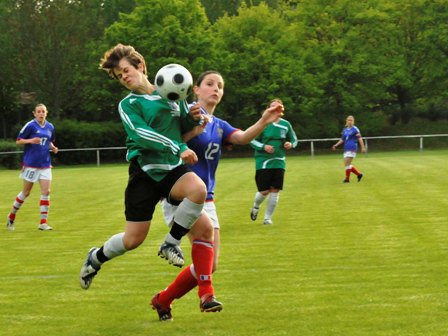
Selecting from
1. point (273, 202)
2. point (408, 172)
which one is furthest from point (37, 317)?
point (408, 172)

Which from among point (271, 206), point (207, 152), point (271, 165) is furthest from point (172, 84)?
point (271, 165)

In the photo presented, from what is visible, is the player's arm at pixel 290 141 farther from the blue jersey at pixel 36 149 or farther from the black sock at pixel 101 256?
the black sock at pixel 101 256

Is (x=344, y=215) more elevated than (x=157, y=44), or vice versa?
(x=157, y=44)

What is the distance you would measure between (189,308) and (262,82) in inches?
1988

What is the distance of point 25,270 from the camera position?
9.72 meters

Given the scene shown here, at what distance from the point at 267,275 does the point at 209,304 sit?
2.88 metres

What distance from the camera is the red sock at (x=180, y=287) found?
6609 millimetres

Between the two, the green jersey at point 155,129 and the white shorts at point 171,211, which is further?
the white shorts at point 171,211

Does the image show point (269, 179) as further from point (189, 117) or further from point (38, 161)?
point (189, 117)

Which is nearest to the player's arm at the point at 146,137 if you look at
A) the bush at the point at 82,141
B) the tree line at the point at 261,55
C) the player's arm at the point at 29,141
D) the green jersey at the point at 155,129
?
the green jersey at the point at 155,129

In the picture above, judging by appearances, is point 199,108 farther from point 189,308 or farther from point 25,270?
point 25,270

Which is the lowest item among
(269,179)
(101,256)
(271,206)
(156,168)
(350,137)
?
(271,206)

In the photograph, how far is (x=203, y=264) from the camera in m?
6.34

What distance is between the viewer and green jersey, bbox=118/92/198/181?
6281 millimetres
